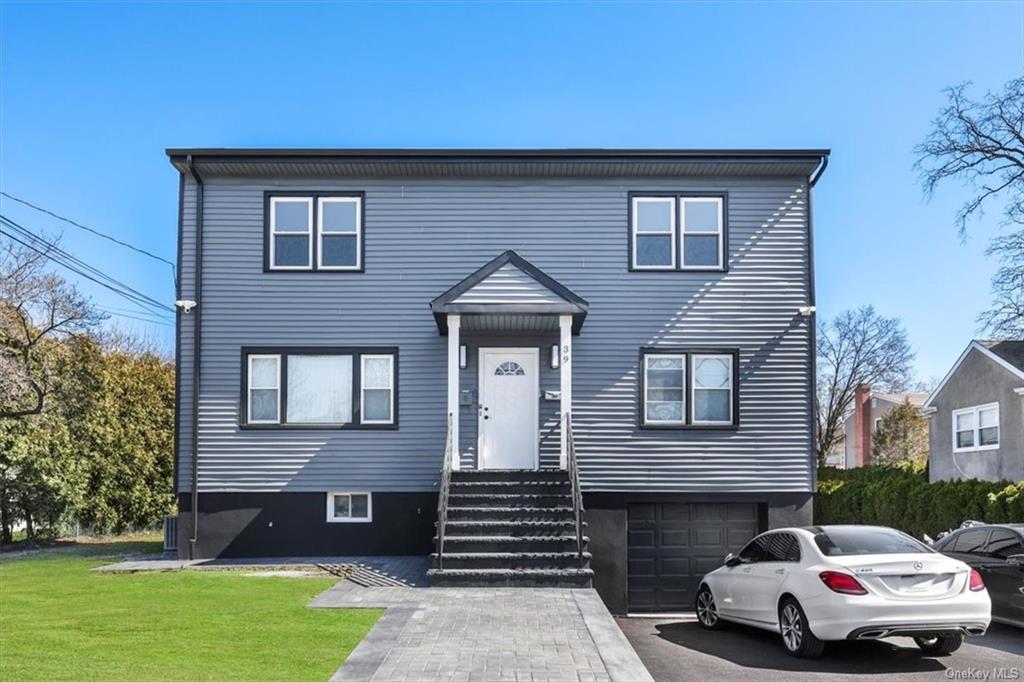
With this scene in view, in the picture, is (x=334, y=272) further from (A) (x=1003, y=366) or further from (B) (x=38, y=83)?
(A) (x=1003, y=366)

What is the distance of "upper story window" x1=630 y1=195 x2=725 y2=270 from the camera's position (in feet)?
56.5

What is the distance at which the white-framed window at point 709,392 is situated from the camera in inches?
674

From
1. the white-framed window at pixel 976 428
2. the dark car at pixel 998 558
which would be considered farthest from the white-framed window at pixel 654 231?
the white-framed window at pixel 976 428

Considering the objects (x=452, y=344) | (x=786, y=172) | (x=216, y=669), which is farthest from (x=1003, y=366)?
(x=216, y=669)

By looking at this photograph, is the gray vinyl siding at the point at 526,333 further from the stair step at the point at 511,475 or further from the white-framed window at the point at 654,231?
the stair step at the point at 511,475

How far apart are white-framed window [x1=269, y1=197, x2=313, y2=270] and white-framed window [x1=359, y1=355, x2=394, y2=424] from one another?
2.14 meters

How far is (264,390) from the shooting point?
1686cm

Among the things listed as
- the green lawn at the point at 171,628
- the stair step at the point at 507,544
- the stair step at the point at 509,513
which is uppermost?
the stair step at the point at 509,513

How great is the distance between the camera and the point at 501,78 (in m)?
15.4

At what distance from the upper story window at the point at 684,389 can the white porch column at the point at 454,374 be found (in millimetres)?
3574

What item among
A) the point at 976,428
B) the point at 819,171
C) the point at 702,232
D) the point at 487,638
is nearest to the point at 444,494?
the point at 487,638

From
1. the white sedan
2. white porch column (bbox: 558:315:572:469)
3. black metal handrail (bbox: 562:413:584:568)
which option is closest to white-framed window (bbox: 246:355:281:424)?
white porch column (bbox: 558:315:572:469)

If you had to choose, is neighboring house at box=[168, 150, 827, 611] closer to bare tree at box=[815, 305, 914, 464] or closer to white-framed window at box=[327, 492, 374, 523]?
white-framed window at box=[327, 492, 374, 523]

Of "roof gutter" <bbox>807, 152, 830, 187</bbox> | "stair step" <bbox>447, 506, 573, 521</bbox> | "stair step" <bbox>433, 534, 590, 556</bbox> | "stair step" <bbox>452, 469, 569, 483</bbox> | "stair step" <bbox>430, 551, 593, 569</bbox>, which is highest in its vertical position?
"roof gutter" <bbox>807, 152, 830, 187</bbox>
